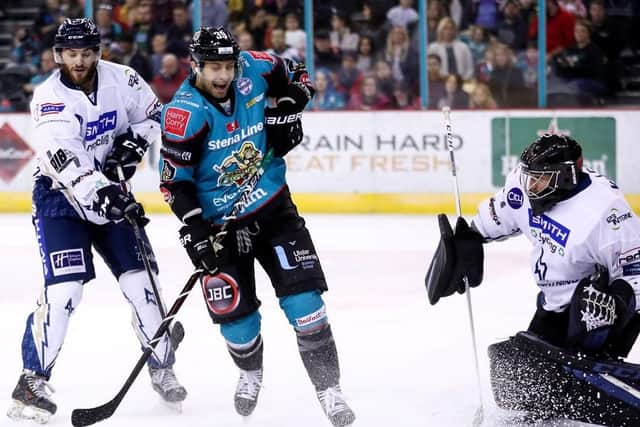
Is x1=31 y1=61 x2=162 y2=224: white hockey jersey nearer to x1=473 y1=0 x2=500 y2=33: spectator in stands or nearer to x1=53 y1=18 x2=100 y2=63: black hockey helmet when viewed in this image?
x1=53 y1=18 x2=100 y2=63: black hockey helmet

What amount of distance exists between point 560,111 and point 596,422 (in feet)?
15.6

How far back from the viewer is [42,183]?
4.00m

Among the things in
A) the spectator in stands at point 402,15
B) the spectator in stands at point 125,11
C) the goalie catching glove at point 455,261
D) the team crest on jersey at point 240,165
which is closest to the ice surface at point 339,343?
the goalie catching glove at point 455,261

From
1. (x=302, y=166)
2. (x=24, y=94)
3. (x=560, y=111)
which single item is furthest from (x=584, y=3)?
(x=24, y=94)

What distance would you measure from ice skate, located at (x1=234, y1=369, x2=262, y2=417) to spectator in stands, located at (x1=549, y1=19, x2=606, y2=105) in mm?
4731

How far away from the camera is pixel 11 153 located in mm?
8828

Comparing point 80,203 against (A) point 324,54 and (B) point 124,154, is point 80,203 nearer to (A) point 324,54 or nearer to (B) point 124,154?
(B) point 124,154

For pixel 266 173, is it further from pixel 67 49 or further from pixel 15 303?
pixel 15 303

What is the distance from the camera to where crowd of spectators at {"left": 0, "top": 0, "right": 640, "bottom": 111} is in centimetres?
813

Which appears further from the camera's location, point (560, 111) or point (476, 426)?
point (560, 111)

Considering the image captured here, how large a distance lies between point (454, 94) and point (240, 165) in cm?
483

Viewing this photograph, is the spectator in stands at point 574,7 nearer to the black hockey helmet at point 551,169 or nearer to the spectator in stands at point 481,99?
the spectator in stands at point 481,99

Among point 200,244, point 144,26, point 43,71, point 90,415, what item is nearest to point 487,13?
point 144,26

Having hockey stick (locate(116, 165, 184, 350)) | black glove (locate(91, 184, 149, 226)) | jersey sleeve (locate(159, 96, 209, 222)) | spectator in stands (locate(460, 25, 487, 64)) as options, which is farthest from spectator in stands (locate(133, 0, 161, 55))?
jersey sleeve (locate(159, 96, 209, 222))
